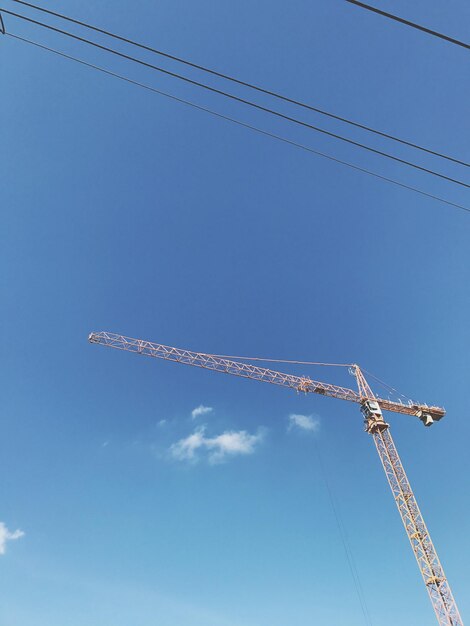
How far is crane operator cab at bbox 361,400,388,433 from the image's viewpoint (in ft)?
201

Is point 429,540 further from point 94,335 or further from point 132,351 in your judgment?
point 94,335

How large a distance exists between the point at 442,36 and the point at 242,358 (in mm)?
61138

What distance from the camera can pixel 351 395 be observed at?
217ft

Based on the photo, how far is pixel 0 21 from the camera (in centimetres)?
915

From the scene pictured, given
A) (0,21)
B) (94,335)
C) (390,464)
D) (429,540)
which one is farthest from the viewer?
(94,335)

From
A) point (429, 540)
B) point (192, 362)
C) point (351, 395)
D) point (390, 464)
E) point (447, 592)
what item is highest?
point (192, 362)

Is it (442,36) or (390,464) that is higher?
(390,464)

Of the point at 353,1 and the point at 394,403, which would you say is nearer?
the point at 353,1

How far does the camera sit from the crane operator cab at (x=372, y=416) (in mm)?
61281

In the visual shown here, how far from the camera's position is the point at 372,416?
205ft

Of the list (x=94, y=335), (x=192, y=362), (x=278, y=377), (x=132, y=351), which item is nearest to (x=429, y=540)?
(x=278, y=377)

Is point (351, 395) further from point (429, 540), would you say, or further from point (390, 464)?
point (429, 540)

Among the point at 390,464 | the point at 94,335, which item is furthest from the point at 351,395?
the point at 94,335

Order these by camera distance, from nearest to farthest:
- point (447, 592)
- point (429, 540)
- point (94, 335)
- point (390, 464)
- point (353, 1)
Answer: point (353, 1) → point (447, 592) → point (429, 540) → point (390, 464) → point (94, 335)
